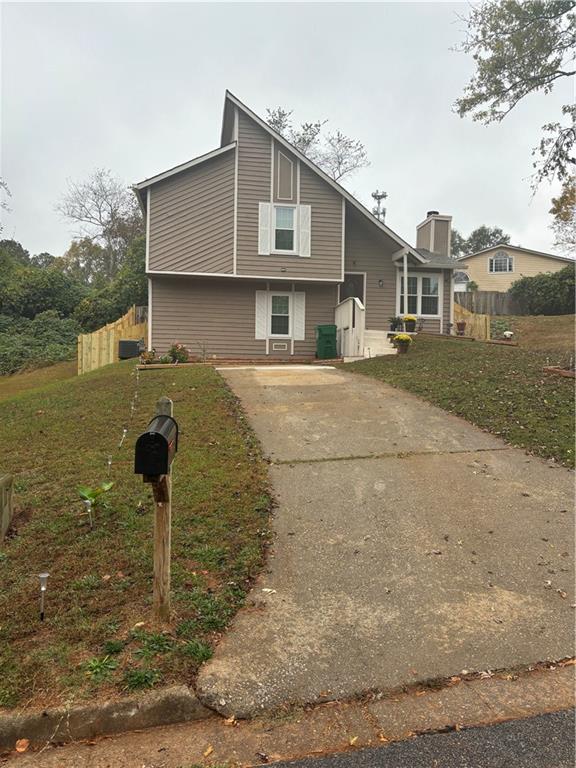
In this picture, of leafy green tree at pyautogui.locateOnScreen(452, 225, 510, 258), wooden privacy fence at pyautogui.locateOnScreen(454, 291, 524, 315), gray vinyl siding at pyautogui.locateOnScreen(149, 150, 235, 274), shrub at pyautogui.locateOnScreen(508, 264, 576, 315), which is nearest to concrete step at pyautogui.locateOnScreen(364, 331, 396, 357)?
gray vinyl siding at pyautogui.locateOnScreen(149, 150, 235, 274)

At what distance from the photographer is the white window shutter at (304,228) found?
1559 centimetres

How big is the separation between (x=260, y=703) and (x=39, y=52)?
45.9ft

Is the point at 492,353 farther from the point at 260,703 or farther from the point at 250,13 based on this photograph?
the point at 260,703

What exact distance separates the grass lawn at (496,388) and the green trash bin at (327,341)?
2.60m

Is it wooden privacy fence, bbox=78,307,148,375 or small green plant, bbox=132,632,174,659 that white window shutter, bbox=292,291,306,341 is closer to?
wooden privacy fence, bbox=78,307,148,375

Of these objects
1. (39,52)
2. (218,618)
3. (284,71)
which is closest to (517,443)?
(218,618)

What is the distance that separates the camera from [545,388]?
8.35 meters

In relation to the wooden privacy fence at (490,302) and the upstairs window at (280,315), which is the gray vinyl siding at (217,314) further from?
the wooden privacy fence at (490,302)

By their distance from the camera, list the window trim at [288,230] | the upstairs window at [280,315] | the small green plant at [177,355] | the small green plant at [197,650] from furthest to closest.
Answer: the upstairs window at [280,315] < the window trim at [288,230] < the small green plant at [177,355] < the small green plant at [197,650]

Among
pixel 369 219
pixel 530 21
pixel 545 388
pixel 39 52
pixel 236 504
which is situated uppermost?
pixel 530 21

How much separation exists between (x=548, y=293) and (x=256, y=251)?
1911 cm

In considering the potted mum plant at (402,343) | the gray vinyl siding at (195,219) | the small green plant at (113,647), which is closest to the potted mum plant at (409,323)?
the potted mum plant at (402,343)

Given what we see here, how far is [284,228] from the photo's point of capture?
1562 cm

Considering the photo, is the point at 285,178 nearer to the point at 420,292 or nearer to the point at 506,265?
the point at 420,292
